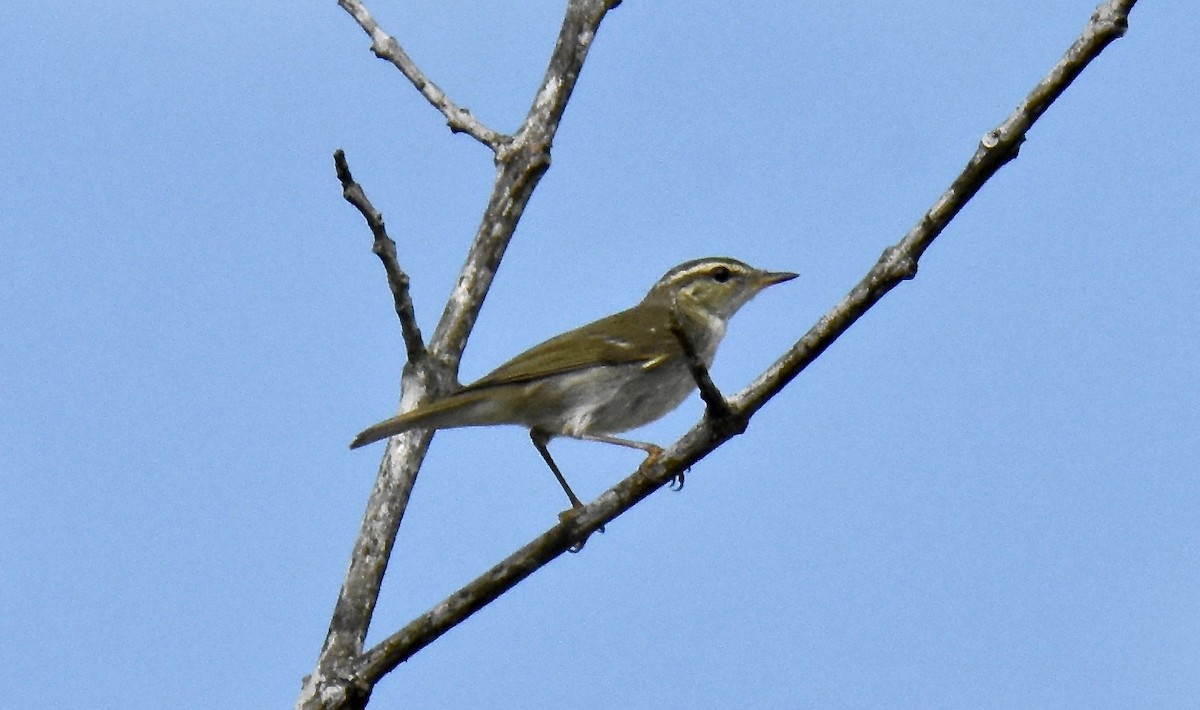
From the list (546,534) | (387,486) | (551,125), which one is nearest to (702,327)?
(551,125)

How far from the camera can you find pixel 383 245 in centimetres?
576

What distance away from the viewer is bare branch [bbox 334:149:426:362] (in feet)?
18.5

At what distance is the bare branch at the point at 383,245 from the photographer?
5645 millimetres

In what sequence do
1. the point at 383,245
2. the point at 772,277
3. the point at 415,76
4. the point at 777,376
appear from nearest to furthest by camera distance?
the point at 777,376 < the point at 383,245 < the point at 415,76 < the point at 772,277

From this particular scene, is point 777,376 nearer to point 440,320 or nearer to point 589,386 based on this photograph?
point 440,320

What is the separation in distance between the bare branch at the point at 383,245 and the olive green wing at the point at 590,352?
51.2 inches

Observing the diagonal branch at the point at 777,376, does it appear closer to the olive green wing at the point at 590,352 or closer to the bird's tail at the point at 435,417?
the bird's tail at the point at 435,417

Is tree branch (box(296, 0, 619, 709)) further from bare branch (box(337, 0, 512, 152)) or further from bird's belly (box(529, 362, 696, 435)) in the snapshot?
bird's belly (box(529, 362, 696, 435))

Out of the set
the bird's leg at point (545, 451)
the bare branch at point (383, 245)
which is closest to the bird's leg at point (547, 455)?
the bird's leg at point (545, 451)

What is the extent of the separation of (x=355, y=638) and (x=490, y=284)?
191cm

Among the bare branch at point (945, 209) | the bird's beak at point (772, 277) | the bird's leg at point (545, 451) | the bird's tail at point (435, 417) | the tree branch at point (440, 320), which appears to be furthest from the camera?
the bird's beak at point (772, 277)

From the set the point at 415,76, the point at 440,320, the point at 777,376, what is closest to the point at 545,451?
the point at 440,320

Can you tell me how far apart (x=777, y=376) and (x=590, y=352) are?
3147mm

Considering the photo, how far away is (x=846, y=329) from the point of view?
4703 mm
